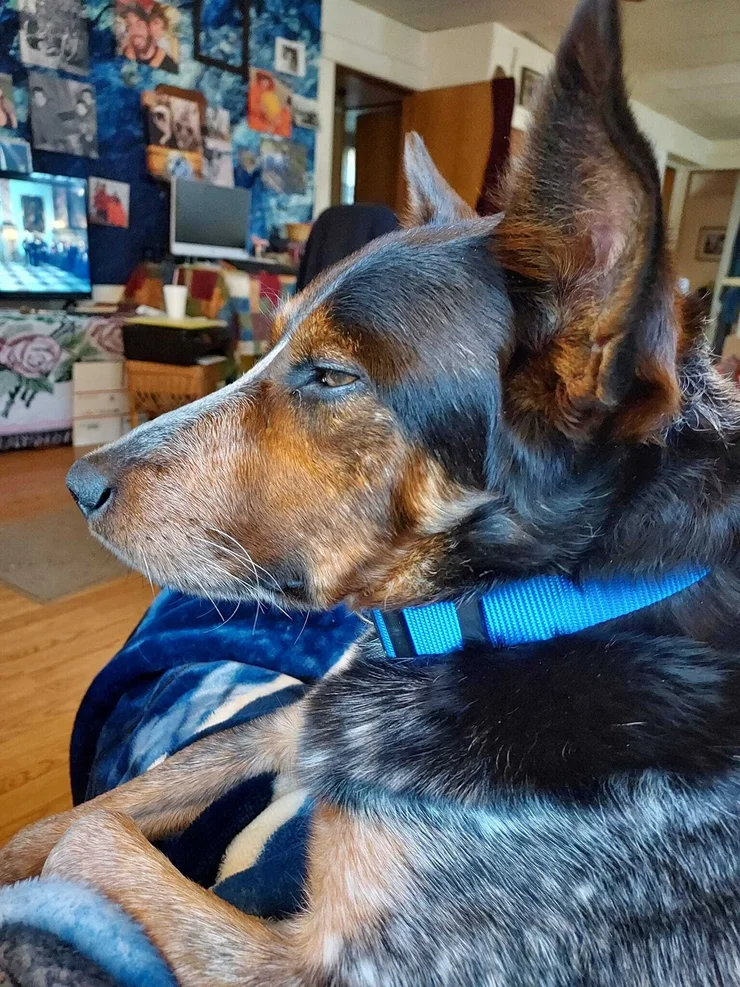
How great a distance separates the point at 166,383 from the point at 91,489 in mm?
4256

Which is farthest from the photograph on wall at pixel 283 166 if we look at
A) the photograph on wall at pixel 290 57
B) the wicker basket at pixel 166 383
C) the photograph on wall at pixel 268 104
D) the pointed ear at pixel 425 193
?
the pointed ear at pixel 425 193

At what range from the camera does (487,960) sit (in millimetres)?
875

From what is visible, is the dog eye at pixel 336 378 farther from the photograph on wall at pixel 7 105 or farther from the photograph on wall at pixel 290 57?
the photograph on wall at pixel 290 57

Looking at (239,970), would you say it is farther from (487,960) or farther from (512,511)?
(512,511)

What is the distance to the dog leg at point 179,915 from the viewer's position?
3.10 feet

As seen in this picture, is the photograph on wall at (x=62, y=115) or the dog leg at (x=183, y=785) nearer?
Result: the dog leg at (x=183, y=785)

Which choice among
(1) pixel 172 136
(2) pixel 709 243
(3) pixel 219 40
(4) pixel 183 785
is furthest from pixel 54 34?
(2) pixel 709 243

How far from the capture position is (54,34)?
544 cm

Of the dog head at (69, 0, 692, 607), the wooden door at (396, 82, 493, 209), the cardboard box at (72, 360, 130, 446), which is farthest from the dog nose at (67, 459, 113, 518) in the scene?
the wooden door at (396, 82, 493, 209)

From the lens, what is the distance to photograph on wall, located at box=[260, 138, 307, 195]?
7.18m

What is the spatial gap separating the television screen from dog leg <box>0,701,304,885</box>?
5350 mm

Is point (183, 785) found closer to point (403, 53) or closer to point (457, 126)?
point (457, 126)

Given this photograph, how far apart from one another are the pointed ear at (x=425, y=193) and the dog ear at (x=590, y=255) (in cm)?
42

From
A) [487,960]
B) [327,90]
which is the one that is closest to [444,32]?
[327,90]
